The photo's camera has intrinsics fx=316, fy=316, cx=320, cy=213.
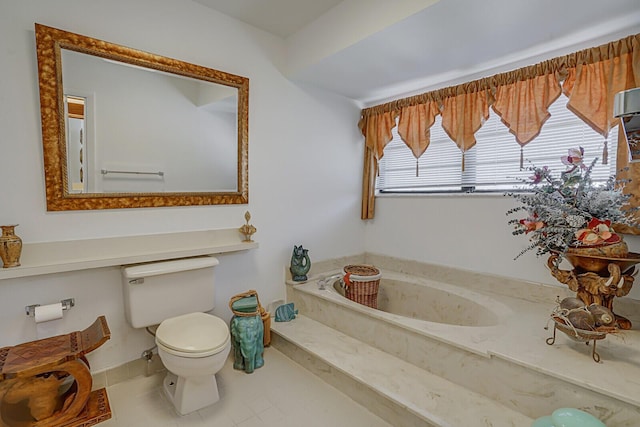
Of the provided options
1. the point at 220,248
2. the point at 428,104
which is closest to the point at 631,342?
the point at 428,104

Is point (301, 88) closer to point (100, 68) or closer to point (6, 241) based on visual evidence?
point (100, 68)

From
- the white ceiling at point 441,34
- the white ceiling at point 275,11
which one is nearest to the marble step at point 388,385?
the white ceiling at point 441,34

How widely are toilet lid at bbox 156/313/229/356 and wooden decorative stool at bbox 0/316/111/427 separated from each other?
29cm

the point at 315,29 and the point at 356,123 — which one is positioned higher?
the point at 315,29

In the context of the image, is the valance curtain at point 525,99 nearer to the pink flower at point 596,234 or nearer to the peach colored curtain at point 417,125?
the peach colored curtain at point 417,125

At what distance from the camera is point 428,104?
2730mm

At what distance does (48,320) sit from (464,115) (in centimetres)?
301

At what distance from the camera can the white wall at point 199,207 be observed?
64.3 inches

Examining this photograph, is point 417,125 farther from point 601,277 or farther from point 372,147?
point 601,277

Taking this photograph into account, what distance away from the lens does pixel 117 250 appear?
1.92 m

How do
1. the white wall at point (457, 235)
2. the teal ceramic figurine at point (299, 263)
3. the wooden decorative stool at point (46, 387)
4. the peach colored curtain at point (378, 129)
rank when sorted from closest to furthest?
the wooden decorative stool at point (46, 387) → the white wall at point (457, 235) → the teal ceramic figurine at point (299, 263) → the peach colored curtain at point (378, 129)

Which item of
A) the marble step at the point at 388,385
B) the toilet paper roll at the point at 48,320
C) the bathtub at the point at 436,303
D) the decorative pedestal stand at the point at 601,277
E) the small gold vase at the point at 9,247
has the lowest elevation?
the marble step at the point at 388,385

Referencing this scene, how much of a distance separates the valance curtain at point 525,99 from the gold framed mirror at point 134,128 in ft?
4.84

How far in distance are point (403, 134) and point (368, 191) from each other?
2.24 ft
